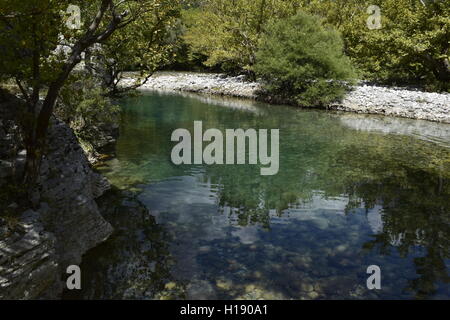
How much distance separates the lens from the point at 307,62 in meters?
50.3

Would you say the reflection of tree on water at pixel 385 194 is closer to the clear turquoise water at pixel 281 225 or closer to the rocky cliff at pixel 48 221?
the clear turquoise water at pixel 281 225

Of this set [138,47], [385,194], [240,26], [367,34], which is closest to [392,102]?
[367,34]

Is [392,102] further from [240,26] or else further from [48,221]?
[48,221]

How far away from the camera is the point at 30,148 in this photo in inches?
368

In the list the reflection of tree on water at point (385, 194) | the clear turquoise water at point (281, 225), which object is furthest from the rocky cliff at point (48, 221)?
the reflection of tree on water at point (385, 194)

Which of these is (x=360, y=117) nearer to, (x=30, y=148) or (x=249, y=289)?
(x=249, y=289)

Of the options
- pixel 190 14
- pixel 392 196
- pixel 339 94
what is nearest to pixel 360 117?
pixel 339 94

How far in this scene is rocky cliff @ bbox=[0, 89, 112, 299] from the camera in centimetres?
820

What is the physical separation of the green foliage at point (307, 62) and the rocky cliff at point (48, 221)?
41.1 m

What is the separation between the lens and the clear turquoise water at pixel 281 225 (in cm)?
1077

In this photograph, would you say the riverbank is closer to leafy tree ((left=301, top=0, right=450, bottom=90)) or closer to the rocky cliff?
leafy tree ((left=301, top=0, right=450, bottom=90))

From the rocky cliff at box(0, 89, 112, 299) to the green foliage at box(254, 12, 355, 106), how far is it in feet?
135
